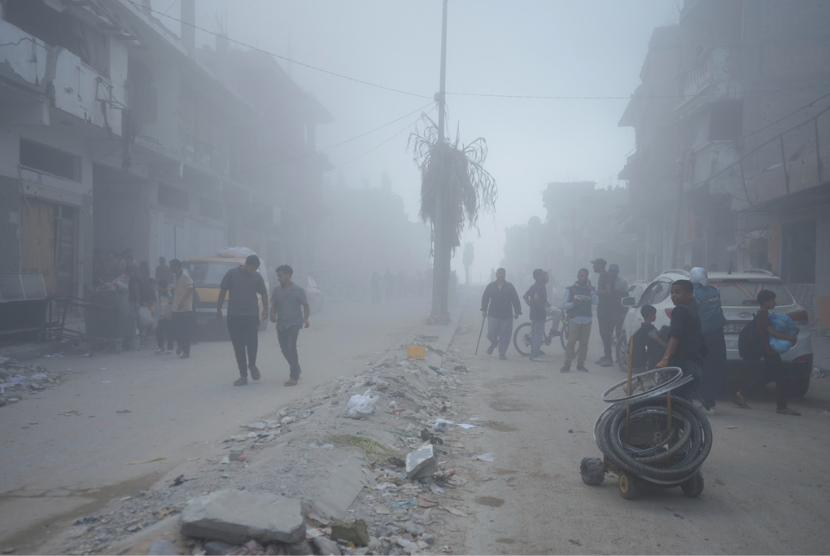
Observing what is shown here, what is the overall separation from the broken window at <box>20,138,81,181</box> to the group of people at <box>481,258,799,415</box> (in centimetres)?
1235

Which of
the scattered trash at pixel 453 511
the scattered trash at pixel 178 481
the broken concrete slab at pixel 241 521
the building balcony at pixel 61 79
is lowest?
the scattered trash at pixel 453 511

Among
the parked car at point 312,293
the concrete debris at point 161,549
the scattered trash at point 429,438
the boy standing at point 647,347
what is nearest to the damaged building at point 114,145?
the parked car at point 312,293

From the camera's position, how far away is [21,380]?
8.23 meters

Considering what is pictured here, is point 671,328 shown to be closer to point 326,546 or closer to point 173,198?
point 326,546

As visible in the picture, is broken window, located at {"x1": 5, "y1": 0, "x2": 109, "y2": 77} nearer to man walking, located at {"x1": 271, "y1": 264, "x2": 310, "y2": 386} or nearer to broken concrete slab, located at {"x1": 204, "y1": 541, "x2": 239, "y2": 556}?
man walking, located at {"x1": 271, "y1": 264, "x2": 310, "y2": 386}

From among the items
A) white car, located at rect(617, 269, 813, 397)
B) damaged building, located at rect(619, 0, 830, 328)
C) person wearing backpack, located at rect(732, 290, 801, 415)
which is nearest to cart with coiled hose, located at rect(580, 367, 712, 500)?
person wearing backpack, located at rect(732, 290, 801, 415)

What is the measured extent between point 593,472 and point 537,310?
7.91 m

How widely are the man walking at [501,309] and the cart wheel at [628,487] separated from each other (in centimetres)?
834

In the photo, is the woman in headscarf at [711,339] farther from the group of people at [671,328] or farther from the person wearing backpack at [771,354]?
the person wearing backpack at [771,354]

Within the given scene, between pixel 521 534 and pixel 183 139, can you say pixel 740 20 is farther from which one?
pixel 521 534

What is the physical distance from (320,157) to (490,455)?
43.2m

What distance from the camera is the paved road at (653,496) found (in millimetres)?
3535

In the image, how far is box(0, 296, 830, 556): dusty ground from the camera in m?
A: 3.58

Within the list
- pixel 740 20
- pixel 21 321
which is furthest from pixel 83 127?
pixel 740 20
